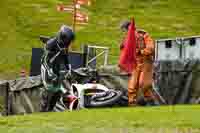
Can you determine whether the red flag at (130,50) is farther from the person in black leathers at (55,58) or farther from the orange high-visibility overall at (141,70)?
the person in black leathers at (55,58)

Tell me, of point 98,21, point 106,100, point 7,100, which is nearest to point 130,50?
point 106,100

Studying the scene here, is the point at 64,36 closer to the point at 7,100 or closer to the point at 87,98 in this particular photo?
the point at 87,98

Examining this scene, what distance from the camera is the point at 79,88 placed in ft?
51.3

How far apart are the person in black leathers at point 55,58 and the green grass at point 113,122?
262cm

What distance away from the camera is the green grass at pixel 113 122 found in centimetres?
904

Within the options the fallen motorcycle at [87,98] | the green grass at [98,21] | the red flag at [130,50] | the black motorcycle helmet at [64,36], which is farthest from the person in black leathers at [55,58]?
the green grass at [98,21]

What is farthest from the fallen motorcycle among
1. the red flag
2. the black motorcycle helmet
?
the black motorcycle helmet

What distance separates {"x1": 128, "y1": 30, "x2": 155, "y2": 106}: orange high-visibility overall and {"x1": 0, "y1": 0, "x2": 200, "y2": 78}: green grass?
15.3 meters

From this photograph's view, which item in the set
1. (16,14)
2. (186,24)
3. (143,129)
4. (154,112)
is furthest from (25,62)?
(143,129)

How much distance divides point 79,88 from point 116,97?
812 mm

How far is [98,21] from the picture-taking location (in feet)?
129

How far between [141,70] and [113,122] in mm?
4950

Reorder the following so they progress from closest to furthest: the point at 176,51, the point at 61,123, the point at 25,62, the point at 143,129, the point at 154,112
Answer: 1. the point at 143,129
2. the point at 61,123
3. the point at 154,112
4. the point at 176,51
5. the point at 25,62

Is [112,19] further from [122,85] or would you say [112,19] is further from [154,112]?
Answer: [154,112]
